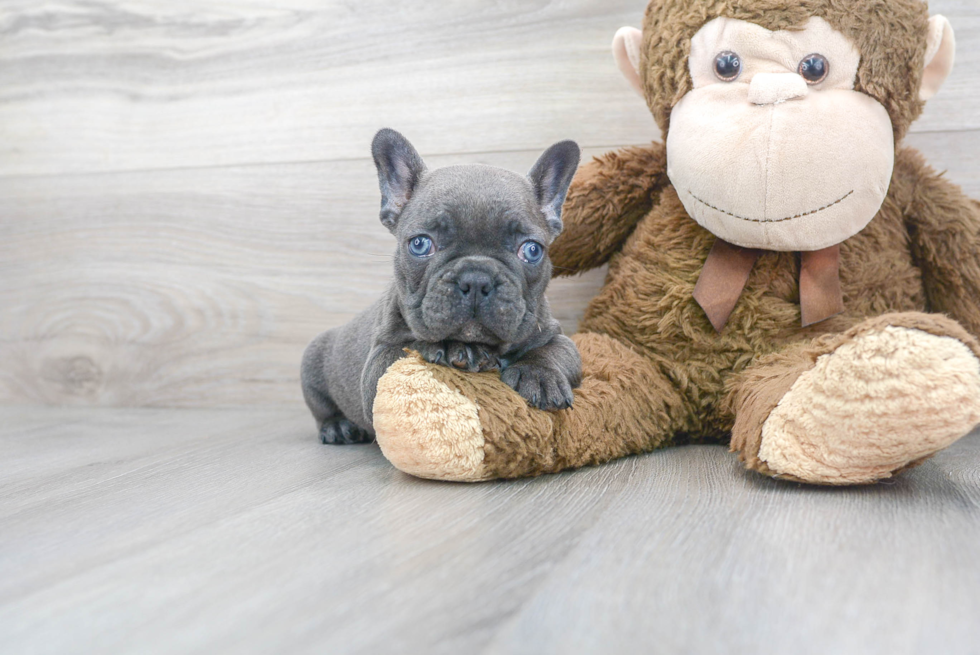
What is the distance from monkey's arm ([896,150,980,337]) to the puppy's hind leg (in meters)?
1.25

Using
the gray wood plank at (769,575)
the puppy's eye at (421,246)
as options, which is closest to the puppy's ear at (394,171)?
the puppy's eye at (421,246)

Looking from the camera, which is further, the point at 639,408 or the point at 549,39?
the point at 549,39

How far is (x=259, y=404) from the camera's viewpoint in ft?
7.76

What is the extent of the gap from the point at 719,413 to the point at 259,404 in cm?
136

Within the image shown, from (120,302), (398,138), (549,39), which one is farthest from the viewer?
(120,302)

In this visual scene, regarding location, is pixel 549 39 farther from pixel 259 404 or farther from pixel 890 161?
pixel 259 404

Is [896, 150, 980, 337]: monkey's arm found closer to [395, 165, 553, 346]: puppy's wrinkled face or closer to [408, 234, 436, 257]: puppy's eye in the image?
[395, 165, 553, 346]: puppy's wrinkled face

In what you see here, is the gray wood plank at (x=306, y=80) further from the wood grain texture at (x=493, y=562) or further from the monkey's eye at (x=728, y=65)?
the wood grain texture at (x=493, y=562)

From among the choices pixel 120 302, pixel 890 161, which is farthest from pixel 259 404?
pixel 890 161

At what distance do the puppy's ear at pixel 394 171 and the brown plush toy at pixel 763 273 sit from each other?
0.31m

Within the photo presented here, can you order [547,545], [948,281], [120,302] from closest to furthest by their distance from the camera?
[547,545] → [948,281] → [120,302]

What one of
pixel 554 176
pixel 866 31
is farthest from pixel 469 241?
pixel 866 31

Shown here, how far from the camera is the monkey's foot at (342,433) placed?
71.0 inches

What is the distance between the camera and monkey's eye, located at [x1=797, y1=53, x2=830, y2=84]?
1.45 meters
